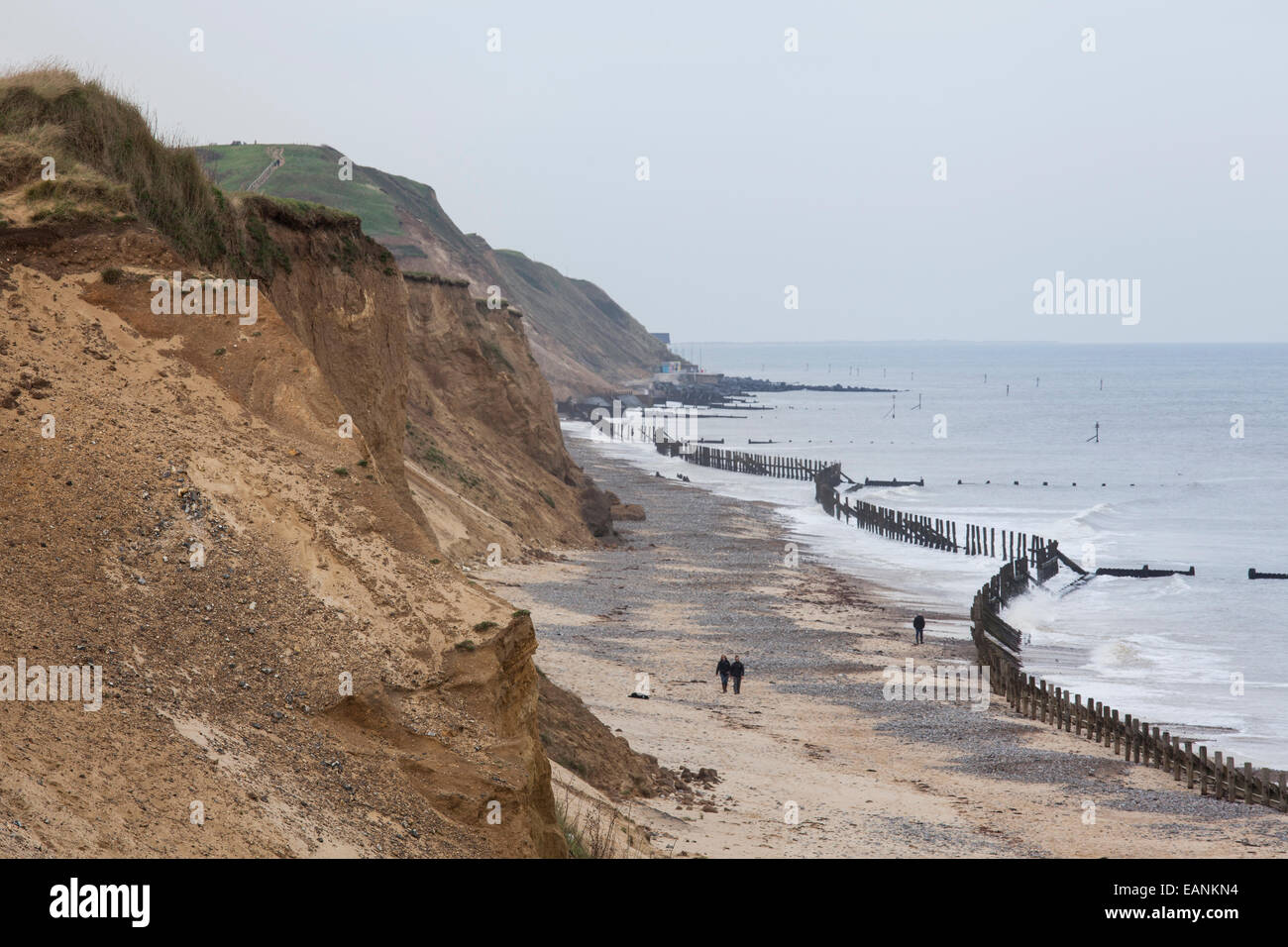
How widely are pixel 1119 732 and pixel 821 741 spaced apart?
5.64 meters

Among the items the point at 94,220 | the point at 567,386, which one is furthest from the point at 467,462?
the point at 567,386

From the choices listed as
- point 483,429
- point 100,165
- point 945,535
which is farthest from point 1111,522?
point 100,165

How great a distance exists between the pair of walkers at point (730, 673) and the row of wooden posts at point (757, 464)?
52.2 meters

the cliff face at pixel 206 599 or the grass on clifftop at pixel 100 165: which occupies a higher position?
the grass on clifftop at pixel 100 165

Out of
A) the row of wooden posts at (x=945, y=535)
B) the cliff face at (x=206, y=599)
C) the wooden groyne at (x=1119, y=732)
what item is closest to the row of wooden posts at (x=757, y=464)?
the row of wooden posts at (x=945, y=535)

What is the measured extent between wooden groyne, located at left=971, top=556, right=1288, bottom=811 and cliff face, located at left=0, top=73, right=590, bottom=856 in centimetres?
1401

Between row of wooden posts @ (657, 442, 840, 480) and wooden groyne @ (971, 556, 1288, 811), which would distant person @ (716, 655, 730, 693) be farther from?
row of wooden posts @ (657, 442, 840, 480)

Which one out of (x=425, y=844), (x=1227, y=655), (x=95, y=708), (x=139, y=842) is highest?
(x=95, y=708)

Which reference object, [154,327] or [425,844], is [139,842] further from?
[154,327]

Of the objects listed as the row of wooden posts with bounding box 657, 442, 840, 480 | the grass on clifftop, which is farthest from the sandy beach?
the row of wooden posts with bounding box 657, 442, 840, 480

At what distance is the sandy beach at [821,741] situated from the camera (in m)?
15.6

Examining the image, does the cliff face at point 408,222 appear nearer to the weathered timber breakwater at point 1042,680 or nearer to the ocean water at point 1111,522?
the ocean water at point 1111,522

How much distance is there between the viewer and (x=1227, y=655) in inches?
1196
